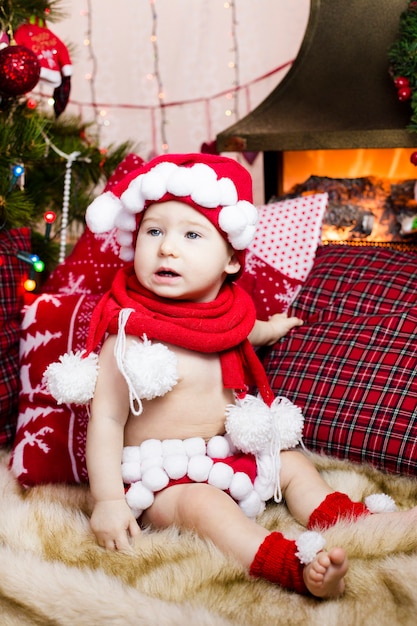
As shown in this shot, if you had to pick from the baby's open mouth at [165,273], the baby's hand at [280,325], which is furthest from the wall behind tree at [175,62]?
the baby's open mouth at [165,273]

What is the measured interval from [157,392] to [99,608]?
356 mm

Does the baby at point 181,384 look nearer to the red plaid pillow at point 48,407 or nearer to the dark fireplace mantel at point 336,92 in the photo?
the red plaid pillow at point 48,407

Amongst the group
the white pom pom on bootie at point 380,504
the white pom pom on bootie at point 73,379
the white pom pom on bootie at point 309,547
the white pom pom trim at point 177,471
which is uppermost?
the white pom pom on bootie at point 73,379

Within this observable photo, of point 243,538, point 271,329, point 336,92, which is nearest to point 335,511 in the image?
point 243,538

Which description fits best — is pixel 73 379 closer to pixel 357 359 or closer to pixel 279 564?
pixel 279 564

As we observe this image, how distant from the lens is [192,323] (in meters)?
1.24

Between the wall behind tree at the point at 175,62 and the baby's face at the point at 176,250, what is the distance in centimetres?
169

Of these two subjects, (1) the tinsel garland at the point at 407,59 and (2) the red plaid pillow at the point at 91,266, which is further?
(1) the tinsel garland at the point at 407,59

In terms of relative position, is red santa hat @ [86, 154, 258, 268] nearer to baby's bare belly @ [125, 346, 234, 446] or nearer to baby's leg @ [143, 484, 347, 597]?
baby's bare belly @ [125, 346, 234, 446]

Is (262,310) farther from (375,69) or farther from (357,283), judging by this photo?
(375,69)

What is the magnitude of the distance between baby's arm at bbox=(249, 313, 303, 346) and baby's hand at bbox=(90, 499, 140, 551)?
18.8 inches

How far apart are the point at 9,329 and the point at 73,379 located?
1.43 ft

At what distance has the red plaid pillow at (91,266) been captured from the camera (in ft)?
5.37

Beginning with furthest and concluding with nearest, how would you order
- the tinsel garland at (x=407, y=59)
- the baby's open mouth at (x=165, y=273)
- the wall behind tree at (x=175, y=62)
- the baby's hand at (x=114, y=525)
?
the wall behind tree at (x=175, y=62) < the tinsel garland at (x=407, y=59) < the baby's open mouth at (x=165, y=273) < the baby's hand at (x=114, y=525)
